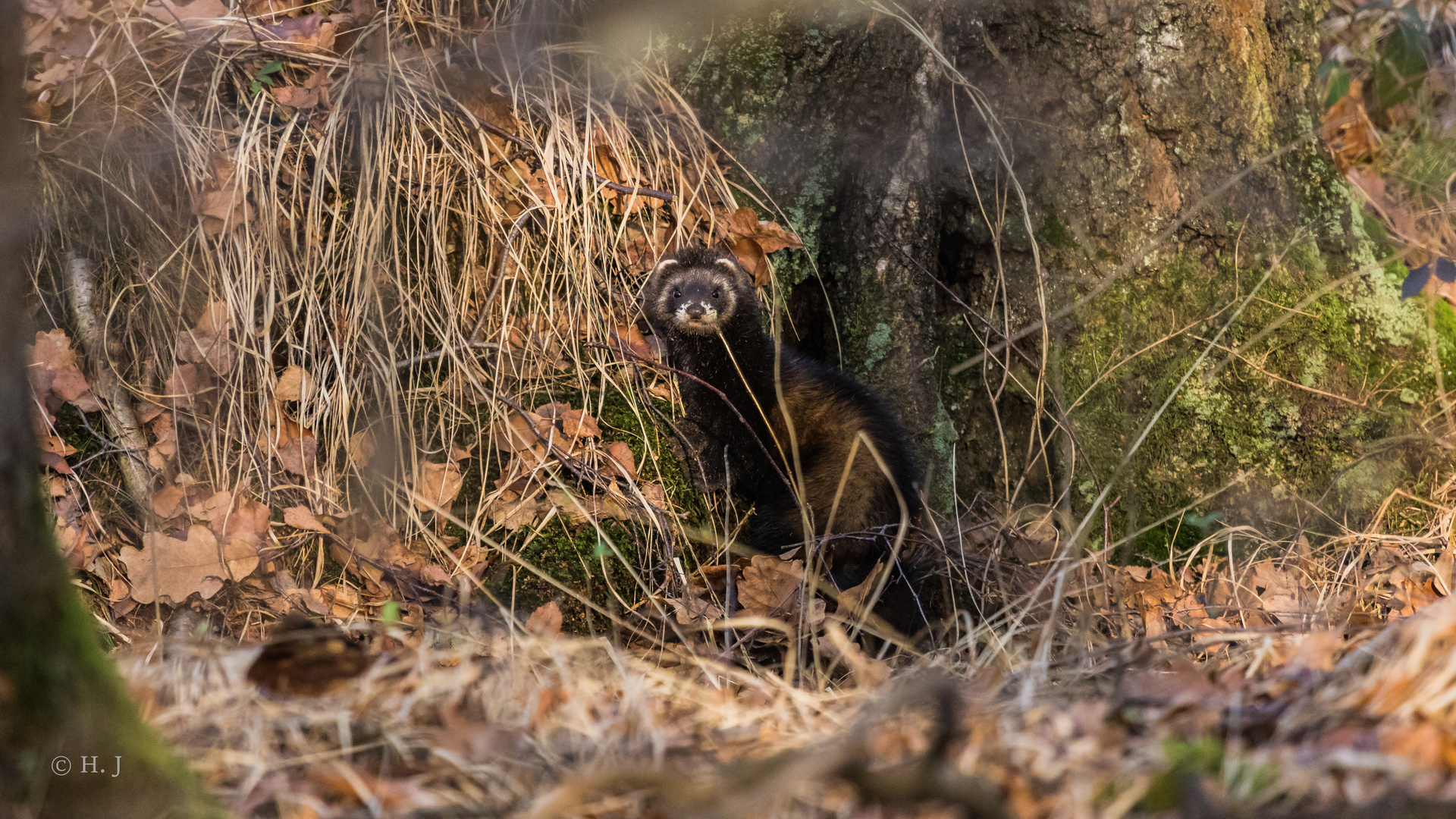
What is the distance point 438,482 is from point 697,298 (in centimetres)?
149

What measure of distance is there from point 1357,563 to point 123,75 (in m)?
5.26

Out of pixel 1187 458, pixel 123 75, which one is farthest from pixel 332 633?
pixel 1187 458

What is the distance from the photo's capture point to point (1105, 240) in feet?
13.9

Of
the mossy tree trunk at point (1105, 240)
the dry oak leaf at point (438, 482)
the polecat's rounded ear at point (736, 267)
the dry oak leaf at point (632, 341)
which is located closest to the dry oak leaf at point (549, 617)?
the dry oak leaf at point (438, 482)

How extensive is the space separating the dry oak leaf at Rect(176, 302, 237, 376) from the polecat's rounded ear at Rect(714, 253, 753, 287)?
2.07 metres

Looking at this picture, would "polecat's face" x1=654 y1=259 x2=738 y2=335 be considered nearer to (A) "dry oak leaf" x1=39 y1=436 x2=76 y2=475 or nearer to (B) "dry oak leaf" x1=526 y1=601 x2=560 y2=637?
(B) "dry oak leaf" x1=526 y1=601 x2=560 y2=637

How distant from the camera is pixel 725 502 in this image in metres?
4.19

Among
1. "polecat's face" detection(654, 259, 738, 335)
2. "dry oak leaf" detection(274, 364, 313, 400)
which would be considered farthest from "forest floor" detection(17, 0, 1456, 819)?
"polecat's face" detection(654, 259, 738, 335)

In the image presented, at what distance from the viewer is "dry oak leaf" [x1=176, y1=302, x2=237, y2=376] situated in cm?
353

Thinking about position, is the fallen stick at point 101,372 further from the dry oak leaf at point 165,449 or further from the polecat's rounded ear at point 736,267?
the polecat's rounded ear at point 736,267

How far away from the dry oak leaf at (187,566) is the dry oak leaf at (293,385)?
0.56 metres

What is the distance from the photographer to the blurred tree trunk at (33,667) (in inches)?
56.6

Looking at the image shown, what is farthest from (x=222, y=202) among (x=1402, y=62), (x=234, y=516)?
(x=1402, y=62)

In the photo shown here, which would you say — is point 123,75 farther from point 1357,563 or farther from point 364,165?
point 1357,563
